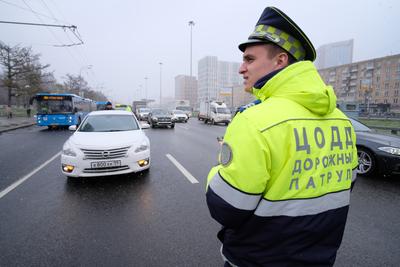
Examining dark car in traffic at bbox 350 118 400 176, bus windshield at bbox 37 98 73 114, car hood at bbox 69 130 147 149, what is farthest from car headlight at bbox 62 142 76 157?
bus windshield at bbox 37 98 73 114

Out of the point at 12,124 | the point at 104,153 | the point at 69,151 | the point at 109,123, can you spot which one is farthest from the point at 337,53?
the point at 69,151

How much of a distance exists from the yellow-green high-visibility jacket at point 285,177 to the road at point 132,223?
5.21ft

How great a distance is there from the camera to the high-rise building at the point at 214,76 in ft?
309

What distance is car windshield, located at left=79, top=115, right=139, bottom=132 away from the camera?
602 cm

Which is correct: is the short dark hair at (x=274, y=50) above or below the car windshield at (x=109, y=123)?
above

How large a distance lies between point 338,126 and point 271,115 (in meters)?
0.46

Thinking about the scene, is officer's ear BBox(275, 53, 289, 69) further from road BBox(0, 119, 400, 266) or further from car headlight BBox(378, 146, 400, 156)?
car headlight BBox(378, 146, 400, 156)

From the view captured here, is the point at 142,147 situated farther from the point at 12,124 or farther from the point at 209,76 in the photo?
the point at 209,76

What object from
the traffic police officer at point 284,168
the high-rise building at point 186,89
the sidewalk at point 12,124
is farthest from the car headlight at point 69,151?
the high-rise building at point 186,89

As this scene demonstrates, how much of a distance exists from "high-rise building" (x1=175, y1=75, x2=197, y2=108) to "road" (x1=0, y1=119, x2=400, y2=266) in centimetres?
10264

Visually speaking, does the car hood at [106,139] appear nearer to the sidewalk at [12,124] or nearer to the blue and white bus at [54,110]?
the sidewalk at [12,124]

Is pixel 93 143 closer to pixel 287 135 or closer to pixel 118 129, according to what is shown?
pixel 118 129

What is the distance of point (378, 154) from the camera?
5.26 meters

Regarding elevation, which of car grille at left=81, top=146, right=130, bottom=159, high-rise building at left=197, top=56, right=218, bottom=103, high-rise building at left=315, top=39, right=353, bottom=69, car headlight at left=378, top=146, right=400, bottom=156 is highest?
high-rise building at left=315, top=39, right=353, bottom=69
